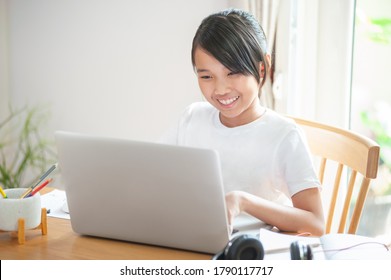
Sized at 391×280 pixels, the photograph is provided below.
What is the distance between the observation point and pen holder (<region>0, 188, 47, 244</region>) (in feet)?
3.90

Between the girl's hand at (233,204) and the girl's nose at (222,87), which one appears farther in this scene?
the girl's nose at (222,87)

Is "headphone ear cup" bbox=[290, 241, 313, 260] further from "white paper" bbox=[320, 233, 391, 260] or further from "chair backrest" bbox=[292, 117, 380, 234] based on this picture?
"chair backrest" bbox=[292, 117, 380, 234]

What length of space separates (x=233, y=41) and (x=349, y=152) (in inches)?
15.6

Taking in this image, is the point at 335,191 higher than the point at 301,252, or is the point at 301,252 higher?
the point at 301,252

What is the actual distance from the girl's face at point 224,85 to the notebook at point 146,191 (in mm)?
438

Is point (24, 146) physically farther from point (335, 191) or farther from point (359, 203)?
point (359, 203)

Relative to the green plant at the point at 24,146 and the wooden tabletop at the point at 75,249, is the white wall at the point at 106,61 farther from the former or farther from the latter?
the wooden tabletop at the point at 75,249

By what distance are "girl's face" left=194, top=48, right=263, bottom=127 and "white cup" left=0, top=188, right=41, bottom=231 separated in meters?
0.49

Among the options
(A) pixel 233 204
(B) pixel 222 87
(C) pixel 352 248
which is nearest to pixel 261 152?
(B) pixel 222 87

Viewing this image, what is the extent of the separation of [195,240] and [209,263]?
10cm

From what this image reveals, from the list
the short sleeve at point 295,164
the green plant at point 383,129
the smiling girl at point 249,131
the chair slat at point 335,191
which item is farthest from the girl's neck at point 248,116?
the green plant at point 383,129

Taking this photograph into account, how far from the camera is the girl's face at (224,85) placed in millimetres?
1443

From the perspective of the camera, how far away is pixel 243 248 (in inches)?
37.4

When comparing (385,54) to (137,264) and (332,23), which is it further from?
(137,264)
